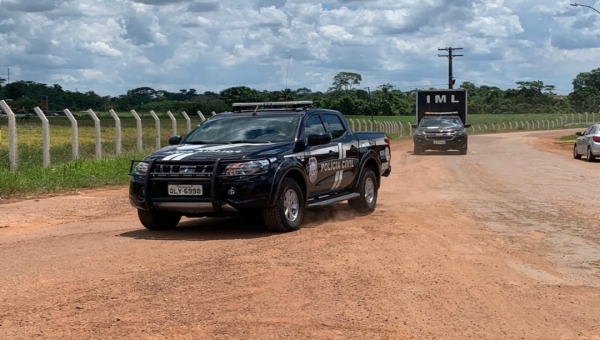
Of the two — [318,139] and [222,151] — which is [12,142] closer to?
[222,151]

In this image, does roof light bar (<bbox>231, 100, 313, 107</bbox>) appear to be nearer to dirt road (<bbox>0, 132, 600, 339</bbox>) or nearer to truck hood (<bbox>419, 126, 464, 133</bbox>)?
dirt road (<bbox>0, 132, 600, 339</bbox>)

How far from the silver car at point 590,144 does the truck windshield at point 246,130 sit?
17836mm

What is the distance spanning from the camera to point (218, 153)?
991 cm

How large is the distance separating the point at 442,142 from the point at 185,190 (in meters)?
21.8

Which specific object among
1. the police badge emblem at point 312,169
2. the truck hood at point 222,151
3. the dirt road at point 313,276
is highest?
the truck hood at point 222,151

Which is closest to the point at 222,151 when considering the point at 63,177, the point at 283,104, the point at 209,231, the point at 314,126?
the point at 209,231

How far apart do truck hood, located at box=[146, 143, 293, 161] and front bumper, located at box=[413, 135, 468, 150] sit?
811 inches

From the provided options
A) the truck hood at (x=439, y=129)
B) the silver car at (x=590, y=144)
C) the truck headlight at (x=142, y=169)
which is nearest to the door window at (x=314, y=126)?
the truck headlight at (x=142, y=169)

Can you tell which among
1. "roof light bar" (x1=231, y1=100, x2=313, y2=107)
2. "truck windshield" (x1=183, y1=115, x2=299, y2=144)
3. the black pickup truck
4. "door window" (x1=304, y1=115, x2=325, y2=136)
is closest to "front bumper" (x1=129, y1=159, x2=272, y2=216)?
the black pickup truck

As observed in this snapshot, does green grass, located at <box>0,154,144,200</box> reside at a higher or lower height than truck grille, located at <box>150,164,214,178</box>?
lower

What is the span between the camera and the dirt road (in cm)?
584

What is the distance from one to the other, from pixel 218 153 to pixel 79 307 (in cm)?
391

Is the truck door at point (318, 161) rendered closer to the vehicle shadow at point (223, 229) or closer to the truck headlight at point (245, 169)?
the vehicle shadow at point (223, 229)

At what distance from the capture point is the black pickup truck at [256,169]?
9.66 meters
